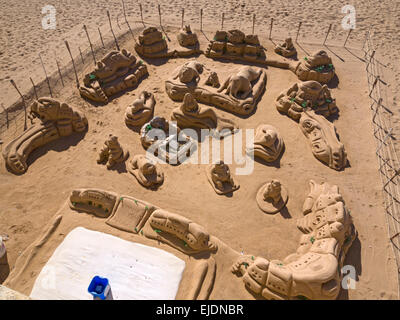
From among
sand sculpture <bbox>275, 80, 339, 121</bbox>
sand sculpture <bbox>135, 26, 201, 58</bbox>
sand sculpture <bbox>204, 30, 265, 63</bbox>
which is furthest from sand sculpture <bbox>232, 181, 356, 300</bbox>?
sand sculpture <bbox>135, 26, 201, 58</bbox>

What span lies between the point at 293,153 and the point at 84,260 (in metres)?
8.86

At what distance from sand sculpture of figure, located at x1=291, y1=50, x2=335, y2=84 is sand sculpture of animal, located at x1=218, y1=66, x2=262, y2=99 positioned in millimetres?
3067

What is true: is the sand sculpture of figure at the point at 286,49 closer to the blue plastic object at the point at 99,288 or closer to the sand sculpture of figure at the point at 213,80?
the sand sculpture of figure at the point at 213,80

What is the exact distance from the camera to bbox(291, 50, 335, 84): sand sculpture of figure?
51.5ft

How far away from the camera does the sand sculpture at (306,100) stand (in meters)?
13.8

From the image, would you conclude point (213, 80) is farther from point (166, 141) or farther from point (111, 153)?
point (111, 153)

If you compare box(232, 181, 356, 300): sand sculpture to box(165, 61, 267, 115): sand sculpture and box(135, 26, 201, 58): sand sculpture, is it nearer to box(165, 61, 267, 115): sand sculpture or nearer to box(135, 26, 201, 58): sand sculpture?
box(165, 61, 267, 115): sand sculpture

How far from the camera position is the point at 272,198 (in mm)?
10883

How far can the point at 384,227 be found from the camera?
10.3 metres

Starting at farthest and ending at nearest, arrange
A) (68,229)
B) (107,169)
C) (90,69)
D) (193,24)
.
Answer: (193,24) < (90,69) < (107,169) < (68,229)

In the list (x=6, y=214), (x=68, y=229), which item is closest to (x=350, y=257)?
(x=68, y=229)

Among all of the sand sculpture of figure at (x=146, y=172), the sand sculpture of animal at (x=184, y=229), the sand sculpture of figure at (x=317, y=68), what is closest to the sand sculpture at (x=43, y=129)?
the sand sculpture of figure at (x=146, y=172)

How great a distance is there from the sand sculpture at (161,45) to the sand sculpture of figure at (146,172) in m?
8.72

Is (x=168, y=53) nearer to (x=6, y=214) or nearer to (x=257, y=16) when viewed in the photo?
(x=257, y=16)
